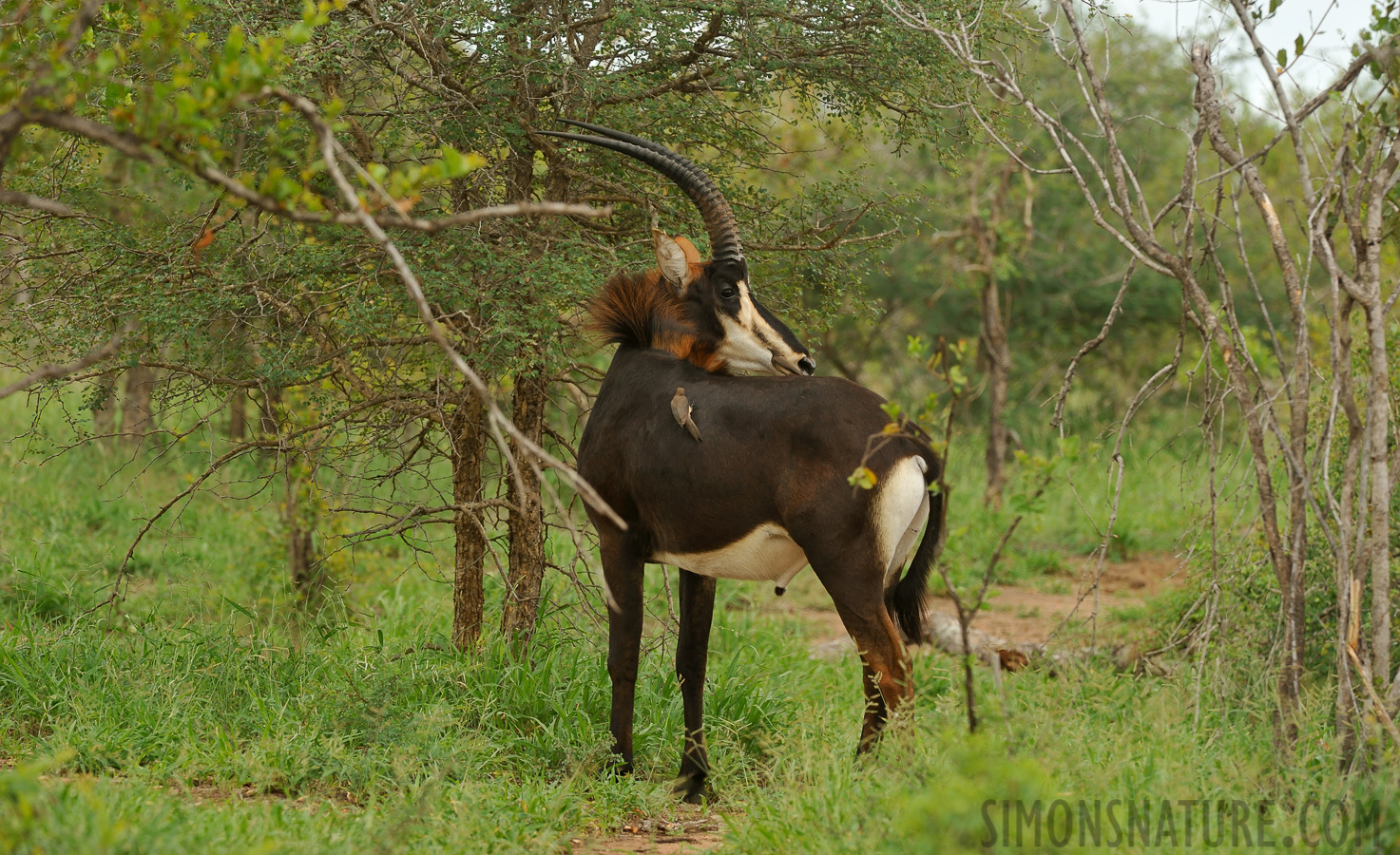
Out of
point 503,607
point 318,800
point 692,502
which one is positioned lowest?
point 318,800

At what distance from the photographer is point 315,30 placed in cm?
465

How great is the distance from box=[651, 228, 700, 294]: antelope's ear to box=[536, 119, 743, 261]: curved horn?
0.39 ft

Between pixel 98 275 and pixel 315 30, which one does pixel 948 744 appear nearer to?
pixel 315 30

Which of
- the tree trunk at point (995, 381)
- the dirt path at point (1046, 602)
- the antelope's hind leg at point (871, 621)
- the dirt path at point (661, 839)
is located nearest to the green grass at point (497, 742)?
the dirt path at point (661, 839)

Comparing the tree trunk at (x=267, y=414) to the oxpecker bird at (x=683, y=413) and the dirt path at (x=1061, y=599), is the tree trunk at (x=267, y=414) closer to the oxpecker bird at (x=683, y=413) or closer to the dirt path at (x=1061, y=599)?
the oxpecker bird at (x=683, y=413)

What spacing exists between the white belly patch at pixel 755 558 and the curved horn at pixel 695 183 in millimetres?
1052

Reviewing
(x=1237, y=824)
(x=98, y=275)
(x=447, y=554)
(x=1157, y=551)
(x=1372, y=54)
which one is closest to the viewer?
(x=1237, y=824)

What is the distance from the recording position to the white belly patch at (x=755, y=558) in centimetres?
405

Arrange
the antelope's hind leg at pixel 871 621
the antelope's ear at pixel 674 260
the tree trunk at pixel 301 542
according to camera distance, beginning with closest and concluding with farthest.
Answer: the antelope's hind leg at pixel 871 621, the antelope's ear at pixel 674 260, the tree trunk at pixel 301 542

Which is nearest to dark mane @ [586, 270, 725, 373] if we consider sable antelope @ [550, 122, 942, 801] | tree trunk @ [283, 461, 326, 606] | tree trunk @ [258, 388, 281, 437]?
sable antelope @ [550, 122, 942, 801]

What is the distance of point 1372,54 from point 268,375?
4102 mm

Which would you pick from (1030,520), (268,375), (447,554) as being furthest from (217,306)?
(1030,520)

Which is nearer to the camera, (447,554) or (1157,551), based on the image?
(447,554)

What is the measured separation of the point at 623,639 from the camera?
437 centimetres
